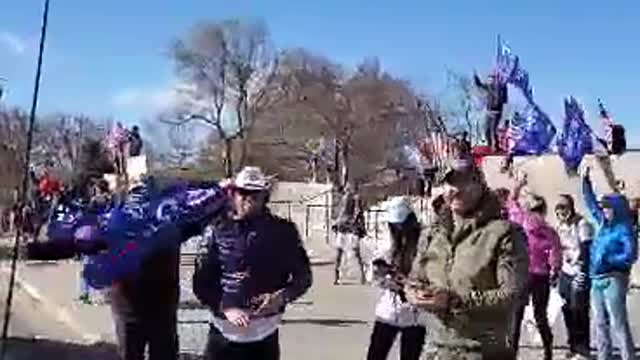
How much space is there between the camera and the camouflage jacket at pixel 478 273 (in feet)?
17.2

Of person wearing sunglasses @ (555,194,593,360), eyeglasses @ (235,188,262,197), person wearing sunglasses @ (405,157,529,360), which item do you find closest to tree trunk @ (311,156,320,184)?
person wearing sunglasses @ (555,194,593,360)

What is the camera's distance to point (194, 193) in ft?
24.3

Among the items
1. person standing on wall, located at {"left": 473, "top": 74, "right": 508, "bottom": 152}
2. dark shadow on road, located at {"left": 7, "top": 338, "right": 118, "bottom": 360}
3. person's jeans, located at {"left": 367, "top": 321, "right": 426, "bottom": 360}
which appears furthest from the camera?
person standing on wall, located at {"left": 473, "top": 74, "right": 508, "bottom": 152}

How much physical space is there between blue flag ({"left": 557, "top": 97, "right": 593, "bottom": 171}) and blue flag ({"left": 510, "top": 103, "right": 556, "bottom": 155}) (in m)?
1.08

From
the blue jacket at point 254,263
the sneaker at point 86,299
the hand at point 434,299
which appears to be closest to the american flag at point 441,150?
the blue jacket at point 254,263

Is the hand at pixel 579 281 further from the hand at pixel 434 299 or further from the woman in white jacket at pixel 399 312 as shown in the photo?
the hand at pixel 434 299

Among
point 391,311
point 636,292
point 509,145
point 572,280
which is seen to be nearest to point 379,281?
point 391,311

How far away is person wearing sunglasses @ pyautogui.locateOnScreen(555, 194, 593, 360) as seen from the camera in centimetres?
1167

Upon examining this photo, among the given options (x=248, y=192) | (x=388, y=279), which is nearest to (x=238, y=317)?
(x=248, y=192)

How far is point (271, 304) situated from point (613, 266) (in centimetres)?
514

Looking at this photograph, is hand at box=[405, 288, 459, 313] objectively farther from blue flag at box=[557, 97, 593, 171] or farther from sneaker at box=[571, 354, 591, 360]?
blue flag at box=[557, 97, 593, 171]

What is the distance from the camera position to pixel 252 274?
A: 6508 millimetres

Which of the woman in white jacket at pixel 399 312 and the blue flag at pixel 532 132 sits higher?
the blue flag at pixel 532 132

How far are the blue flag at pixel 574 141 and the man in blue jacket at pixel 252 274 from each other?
15.0 m
